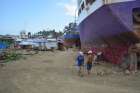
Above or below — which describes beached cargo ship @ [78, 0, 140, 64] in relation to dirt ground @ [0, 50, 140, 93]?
above

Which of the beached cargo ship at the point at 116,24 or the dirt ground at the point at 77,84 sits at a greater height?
the beached cargo ship at the point at 116,24

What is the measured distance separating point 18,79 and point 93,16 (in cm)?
670

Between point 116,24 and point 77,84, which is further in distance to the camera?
point 116,24

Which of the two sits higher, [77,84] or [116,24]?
[116,24]

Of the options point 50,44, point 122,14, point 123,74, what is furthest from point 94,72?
point 50,44

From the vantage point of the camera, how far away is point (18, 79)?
50.3 feet

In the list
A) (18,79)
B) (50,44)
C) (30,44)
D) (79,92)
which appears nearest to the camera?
(79,92)

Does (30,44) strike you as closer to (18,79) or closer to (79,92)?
(18,79)

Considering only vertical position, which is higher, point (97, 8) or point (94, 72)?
point (97, 8)

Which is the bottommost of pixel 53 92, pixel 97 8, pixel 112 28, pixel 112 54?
pixel 53 92

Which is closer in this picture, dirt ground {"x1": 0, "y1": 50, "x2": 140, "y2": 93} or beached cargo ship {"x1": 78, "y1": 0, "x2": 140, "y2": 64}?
dirt ground {"x1": 0, "y1": 50, "x2": 140, "y2": 93}

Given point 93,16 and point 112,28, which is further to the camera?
point 93,16

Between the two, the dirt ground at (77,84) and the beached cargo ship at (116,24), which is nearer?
the dirt ground at (77,84)

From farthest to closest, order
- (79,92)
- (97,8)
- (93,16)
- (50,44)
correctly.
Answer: (50,44) < (93,16) < (97,8) < (79,92)
